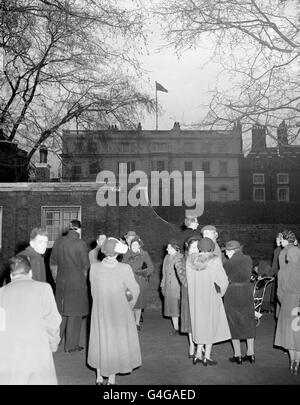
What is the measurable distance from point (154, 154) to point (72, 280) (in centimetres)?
4364

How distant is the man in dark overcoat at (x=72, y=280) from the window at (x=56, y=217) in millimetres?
9403

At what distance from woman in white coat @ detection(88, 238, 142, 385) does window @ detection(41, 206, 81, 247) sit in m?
11.9

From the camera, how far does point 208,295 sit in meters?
6.25

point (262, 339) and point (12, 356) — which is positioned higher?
point (12, 356)

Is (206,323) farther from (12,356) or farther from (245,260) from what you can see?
(12,356)

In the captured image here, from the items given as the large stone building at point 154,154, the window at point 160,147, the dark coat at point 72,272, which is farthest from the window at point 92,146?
the window at point 160,147

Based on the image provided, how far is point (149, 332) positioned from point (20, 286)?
219 inches

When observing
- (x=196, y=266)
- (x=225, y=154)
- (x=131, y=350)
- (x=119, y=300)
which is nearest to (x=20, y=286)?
(x=119, y=300)

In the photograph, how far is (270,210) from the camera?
2870cm

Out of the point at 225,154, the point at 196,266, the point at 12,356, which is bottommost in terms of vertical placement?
the point at 12,356

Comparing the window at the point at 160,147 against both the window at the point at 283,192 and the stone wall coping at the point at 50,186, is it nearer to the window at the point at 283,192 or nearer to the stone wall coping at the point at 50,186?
the window at the point at 283,192

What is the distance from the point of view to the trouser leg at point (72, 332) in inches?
285
